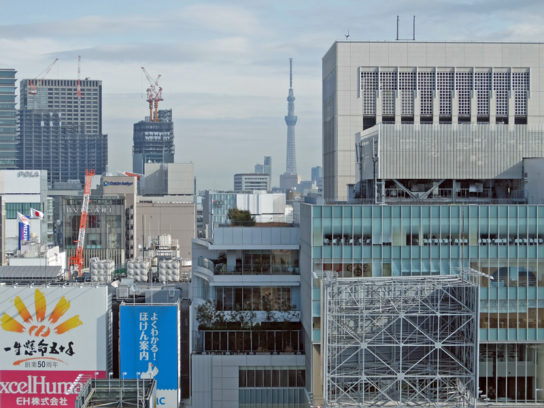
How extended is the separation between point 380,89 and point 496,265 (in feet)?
126

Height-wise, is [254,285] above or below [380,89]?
below

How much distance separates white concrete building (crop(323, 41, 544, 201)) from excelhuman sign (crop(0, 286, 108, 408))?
133ft

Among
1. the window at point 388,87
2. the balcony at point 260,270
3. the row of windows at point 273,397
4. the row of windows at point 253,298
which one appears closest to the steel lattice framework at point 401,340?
the row of windows at point 273,397

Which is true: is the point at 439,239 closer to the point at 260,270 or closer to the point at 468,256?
the point at 468,256

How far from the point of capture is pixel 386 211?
70312 millimetres

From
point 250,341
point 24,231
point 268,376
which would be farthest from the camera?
point 24,231

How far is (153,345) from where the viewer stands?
72500 millimetres

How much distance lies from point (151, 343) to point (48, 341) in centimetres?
854

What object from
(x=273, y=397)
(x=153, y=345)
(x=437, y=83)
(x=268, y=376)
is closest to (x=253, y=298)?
(x=268, y=376)

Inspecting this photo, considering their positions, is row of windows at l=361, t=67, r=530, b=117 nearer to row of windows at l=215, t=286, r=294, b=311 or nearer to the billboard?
row of windows at l=215, t=286, r=294, b=311

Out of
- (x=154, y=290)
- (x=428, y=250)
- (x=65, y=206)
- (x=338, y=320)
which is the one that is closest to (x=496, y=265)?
(x=428, y=250)

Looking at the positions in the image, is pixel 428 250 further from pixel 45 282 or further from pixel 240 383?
pixel 45 282

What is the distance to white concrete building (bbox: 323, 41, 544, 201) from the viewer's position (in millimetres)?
102500

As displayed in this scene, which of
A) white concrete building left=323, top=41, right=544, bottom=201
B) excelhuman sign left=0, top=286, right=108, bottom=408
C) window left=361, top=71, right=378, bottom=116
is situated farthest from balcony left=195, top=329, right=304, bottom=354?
window left=361, top=71, right=378, bottom=116
